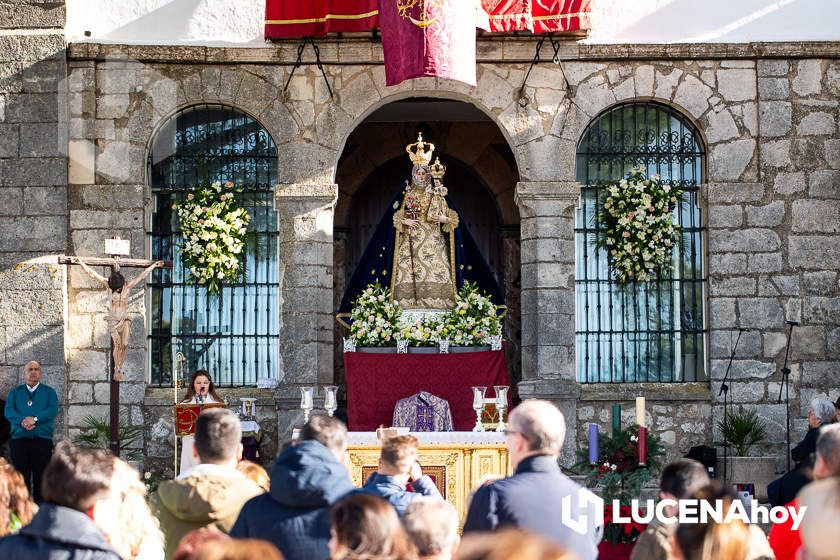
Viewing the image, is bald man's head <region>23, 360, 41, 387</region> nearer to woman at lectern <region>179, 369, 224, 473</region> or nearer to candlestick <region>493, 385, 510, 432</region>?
woman at lectern <region>179, 369, 224, 473</region>

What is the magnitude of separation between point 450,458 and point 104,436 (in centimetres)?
354

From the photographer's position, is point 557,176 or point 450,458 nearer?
point 450,458

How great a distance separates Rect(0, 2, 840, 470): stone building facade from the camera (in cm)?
1205

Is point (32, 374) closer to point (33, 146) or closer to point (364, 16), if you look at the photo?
point (33, 146)

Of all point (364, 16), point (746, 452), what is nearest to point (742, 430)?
point (746, 452)

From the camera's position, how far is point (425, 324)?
11.8 meters

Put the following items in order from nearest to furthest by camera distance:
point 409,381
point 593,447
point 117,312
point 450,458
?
point 593,447 < point 450,458 < point 117,312 < point 409,381

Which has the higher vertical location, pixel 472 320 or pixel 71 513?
pixel 472 320

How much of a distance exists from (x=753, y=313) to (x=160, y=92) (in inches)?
237

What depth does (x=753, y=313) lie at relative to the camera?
12.2 meters

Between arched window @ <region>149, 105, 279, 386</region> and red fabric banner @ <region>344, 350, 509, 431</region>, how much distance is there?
1249 mm

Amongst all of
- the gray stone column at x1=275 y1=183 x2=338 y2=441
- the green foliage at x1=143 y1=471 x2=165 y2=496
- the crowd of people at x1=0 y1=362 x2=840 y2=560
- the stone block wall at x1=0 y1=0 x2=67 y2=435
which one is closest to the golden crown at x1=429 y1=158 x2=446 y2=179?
the gray stone column at x1=275 y1=183 x2=338 y2=441

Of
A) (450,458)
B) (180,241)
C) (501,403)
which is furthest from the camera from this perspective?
(180,241)

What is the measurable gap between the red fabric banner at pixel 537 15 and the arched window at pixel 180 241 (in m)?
2.50
